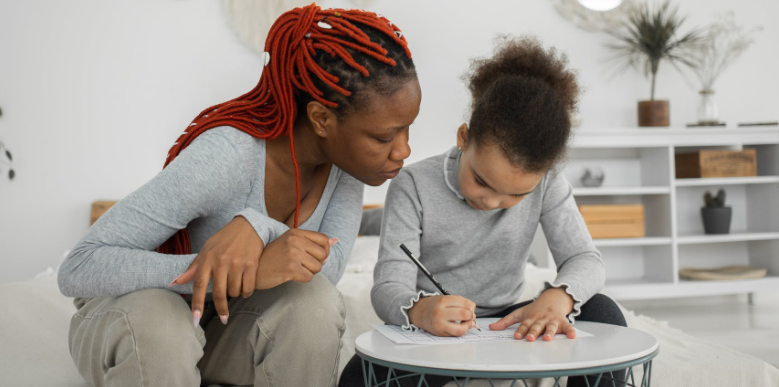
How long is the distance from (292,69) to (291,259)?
33cm

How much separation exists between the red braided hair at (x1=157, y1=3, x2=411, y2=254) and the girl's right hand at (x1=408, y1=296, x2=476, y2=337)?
0.30 meters

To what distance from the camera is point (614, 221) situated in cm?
300

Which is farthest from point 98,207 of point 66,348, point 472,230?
point 472,230

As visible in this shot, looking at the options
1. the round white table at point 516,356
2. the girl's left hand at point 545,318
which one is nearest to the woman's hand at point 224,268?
the round white table at point 516,356

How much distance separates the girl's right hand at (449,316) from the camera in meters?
0.93

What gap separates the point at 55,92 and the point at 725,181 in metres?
3.13

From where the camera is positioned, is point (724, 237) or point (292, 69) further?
point (724, 237)

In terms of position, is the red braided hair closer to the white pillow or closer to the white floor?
the white pillow

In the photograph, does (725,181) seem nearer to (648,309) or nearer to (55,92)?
(648,309)

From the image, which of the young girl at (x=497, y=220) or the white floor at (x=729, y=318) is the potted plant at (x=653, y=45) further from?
the young girl at (x=497, y=220)

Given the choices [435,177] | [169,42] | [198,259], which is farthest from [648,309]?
[198,259]

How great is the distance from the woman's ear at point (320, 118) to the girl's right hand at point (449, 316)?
33cm

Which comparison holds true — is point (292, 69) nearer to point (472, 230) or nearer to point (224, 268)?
point (224, 268)

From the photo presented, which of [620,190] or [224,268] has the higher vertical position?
[620,190]
